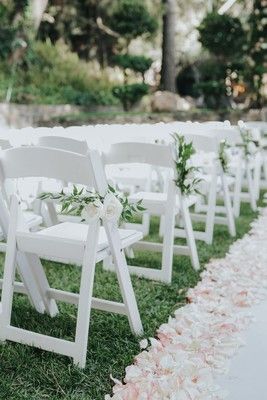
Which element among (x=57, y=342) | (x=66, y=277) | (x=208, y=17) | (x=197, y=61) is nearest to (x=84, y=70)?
(x=208, y=17)

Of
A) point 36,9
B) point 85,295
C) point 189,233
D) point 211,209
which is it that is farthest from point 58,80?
point 85,295

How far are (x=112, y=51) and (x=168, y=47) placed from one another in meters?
3.83

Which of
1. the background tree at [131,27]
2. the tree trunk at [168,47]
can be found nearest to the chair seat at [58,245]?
the background tree at [131,27]

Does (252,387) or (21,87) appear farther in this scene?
(21,87)

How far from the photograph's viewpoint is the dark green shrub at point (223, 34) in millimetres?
15148

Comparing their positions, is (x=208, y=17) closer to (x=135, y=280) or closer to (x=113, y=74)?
(x=113, y=74)

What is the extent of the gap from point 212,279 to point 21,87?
37.1 feet

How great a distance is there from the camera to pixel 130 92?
15023mm

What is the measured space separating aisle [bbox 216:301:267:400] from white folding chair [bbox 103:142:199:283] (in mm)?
869

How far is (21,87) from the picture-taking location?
45.8ft

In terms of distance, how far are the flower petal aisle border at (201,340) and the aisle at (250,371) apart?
0.14 feet

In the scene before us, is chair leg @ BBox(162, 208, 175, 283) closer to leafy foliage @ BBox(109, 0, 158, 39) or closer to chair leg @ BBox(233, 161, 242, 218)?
chair leg @ BBox(233, 161, 242, 218)

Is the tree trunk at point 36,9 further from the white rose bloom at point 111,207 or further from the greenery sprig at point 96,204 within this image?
the white rose bloom at point 111,207

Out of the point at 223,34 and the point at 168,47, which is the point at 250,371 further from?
the point at 168,47
